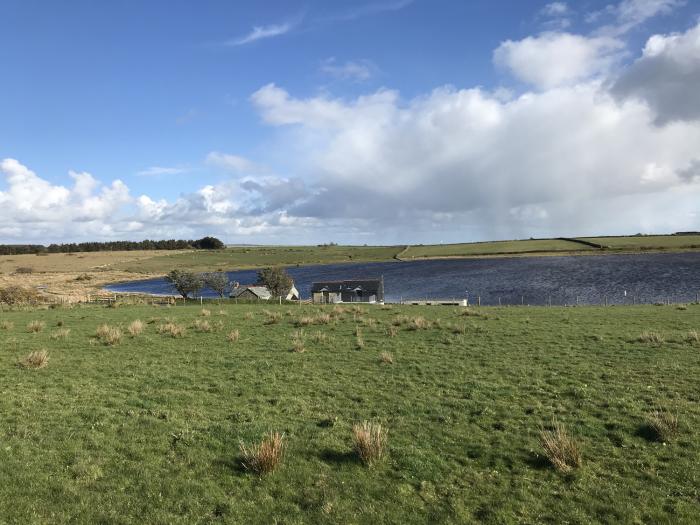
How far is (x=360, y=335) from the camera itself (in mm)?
25656

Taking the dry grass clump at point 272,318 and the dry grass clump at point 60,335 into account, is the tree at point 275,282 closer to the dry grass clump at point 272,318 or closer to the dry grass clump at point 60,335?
the dry grass clump at point 272,318

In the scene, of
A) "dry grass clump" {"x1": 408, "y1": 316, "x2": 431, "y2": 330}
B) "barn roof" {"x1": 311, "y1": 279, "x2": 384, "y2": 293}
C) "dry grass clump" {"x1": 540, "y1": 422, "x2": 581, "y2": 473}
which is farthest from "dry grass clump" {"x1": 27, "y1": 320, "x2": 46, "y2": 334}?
"barn roof" {"x1": 311, "y1": 279, "x2": 384, "y2": 293}

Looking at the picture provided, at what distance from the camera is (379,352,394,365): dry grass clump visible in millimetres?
19044

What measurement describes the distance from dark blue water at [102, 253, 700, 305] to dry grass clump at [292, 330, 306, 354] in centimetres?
5658

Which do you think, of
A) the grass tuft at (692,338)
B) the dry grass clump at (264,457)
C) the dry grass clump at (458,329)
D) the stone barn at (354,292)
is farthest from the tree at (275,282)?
the dry grass clump at (264,457)

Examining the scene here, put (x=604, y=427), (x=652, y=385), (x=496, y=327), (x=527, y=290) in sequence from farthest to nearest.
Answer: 1. (x=527, y=290)
2. (x=496, y=327)
3. (x=652, y=385)
4. (x=604, y=427)

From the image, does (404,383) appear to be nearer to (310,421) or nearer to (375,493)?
(310,421)

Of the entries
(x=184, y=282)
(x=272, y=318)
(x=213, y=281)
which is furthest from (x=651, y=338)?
Answer: (x=213, y=281)

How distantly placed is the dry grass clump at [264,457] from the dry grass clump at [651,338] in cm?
1940

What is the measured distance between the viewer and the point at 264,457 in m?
9.12

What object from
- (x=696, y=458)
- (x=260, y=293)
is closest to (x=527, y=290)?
(x=260, y=293)

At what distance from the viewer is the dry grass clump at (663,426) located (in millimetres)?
10602

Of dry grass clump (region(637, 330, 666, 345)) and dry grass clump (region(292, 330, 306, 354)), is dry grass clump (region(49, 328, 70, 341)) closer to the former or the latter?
dry grass clump (region(292, 330, 306, 354))

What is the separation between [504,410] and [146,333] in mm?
21501
